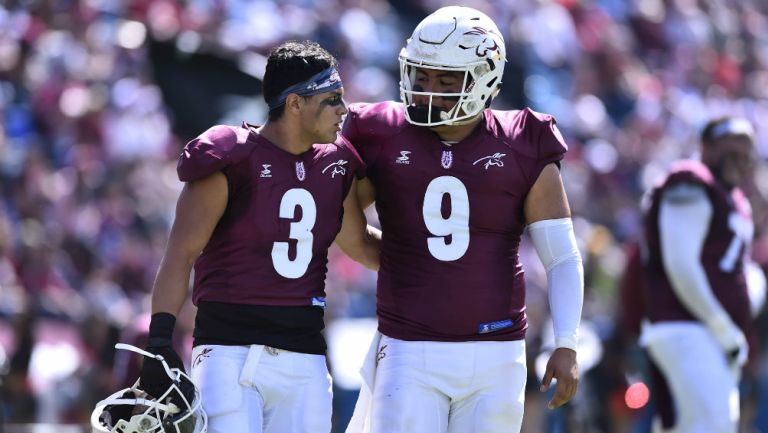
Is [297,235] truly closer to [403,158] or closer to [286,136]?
[286,136]

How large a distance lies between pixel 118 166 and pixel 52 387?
7.08 ft

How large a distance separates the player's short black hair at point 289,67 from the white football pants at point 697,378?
10.5 feet

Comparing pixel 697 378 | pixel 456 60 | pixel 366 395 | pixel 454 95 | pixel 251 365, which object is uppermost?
pixel 456 60

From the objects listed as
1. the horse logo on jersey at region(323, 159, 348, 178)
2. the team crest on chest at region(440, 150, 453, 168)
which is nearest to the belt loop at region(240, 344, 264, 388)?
the horse logo on jersey at region(323, 159, 348, 178)

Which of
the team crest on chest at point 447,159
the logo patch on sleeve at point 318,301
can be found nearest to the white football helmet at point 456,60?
the team crest on chest at point 447,159

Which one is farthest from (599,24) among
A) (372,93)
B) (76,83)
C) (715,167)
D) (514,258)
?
(514,258)

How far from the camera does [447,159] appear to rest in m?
4.98

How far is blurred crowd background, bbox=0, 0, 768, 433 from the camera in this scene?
30.1ft

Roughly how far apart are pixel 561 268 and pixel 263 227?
1088 millimetres

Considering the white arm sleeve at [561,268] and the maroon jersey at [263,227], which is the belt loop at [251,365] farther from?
the white arm sleeve at [561,268]

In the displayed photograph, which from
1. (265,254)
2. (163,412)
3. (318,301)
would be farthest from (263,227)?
(163,412)

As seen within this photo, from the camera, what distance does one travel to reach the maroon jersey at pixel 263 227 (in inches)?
184

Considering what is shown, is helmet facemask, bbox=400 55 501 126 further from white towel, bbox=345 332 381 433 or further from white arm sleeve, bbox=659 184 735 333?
white arm sleeve, bbox=659 184 735 333

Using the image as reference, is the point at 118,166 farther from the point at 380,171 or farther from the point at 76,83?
the point at 380,171
